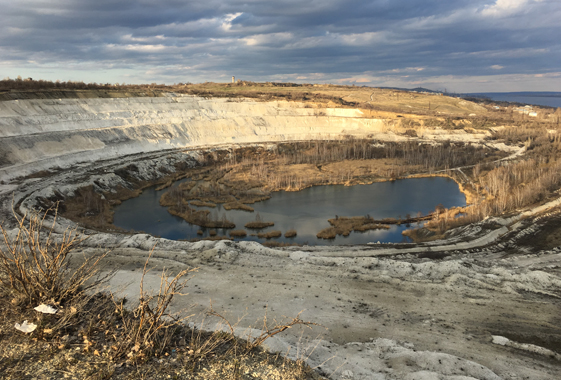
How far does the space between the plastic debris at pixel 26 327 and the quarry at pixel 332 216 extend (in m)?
2.07

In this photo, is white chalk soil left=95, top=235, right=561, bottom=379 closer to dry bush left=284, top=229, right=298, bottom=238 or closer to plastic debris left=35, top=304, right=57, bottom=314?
plastic debris left=35, top=304, right=57, bottom=314

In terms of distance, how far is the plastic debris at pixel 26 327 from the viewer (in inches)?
276

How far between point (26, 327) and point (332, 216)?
2945cm

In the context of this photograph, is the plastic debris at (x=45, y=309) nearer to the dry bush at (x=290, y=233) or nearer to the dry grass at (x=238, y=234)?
the dry grass at (x=238, y=234)

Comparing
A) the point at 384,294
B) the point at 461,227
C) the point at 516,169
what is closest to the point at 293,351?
the point at 384,294

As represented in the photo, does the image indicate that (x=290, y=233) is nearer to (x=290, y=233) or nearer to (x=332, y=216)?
(x=290, y=233)

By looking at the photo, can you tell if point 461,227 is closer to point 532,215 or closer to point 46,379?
point 532,215

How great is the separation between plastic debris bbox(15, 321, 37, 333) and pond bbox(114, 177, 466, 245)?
71.3ft

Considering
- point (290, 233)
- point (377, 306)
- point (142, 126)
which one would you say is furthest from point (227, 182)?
point (377, 306)

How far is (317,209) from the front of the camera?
3731 centimetres

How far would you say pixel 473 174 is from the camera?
1961 inches

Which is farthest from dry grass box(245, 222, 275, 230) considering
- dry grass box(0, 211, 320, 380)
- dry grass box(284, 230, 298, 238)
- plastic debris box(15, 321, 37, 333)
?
plastic debris box(15, 321, 37, 333)

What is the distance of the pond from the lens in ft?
99.7

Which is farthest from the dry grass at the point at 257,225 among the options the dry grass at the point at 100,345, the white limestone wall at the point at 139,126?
the white limestone wall at the point at 139,126
